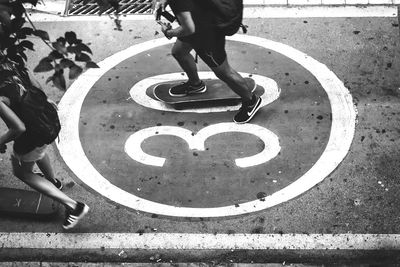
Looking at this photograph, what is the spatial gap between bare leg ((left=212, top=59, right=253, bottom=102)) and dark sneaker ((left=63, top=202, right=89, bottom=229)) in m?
1.96

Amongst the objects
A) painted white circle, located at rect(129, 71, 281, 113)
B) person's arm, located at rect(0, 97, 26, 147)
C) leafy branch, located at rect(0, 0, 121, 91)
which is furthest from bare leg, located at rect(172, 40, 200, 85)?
leafy branch, located at rect(0, 0, 121, 91)

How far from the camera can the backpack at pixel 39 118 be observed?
4.22m

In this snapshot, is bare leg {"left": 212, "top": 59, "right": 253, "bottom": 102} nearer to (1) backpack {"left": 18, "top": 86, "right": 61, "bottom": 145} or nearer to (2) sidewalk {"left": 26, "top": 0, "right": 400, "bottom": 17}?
(1) backpack {"left": 18, "top": 86, "right": 61, "bottom": 145}

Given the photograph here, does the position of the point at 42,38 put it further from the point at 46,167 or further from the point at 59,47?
the point at 46,167

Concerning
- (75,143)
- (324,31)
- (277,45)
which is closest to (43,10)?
(75,143)

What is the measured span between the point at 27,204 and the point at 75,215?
0.54 metres

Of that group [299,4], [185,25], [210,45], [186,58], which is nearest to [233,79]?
[210,45]

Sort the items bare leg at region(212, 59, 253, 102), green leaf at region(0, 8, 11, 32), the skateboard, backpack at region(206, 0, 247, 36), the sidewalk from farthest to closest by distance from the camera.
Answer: the sidewalk < the skateboard < bare leg at region(212, 59, 253, 102) < backpack at region(206, 0, 247, 36) < green leaf at region(0, 8, 11, 32)

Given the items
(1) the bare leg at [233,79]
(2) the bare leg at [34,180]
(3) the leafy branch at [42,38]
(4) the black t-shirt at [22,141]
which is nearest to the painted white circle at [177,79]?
(1) the bare leg at [233,79]

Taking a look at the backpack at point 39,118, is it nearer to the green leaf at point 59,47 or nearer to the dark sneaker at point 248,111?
the green leaf at point 59,47

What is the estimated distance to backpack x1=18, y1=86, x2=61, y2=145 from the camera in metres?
4.22

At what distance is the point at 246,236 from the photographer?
4.92 m

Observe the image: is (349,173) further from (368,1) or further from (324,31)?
(368,1)

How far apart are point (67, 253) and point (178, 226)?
1074mm
